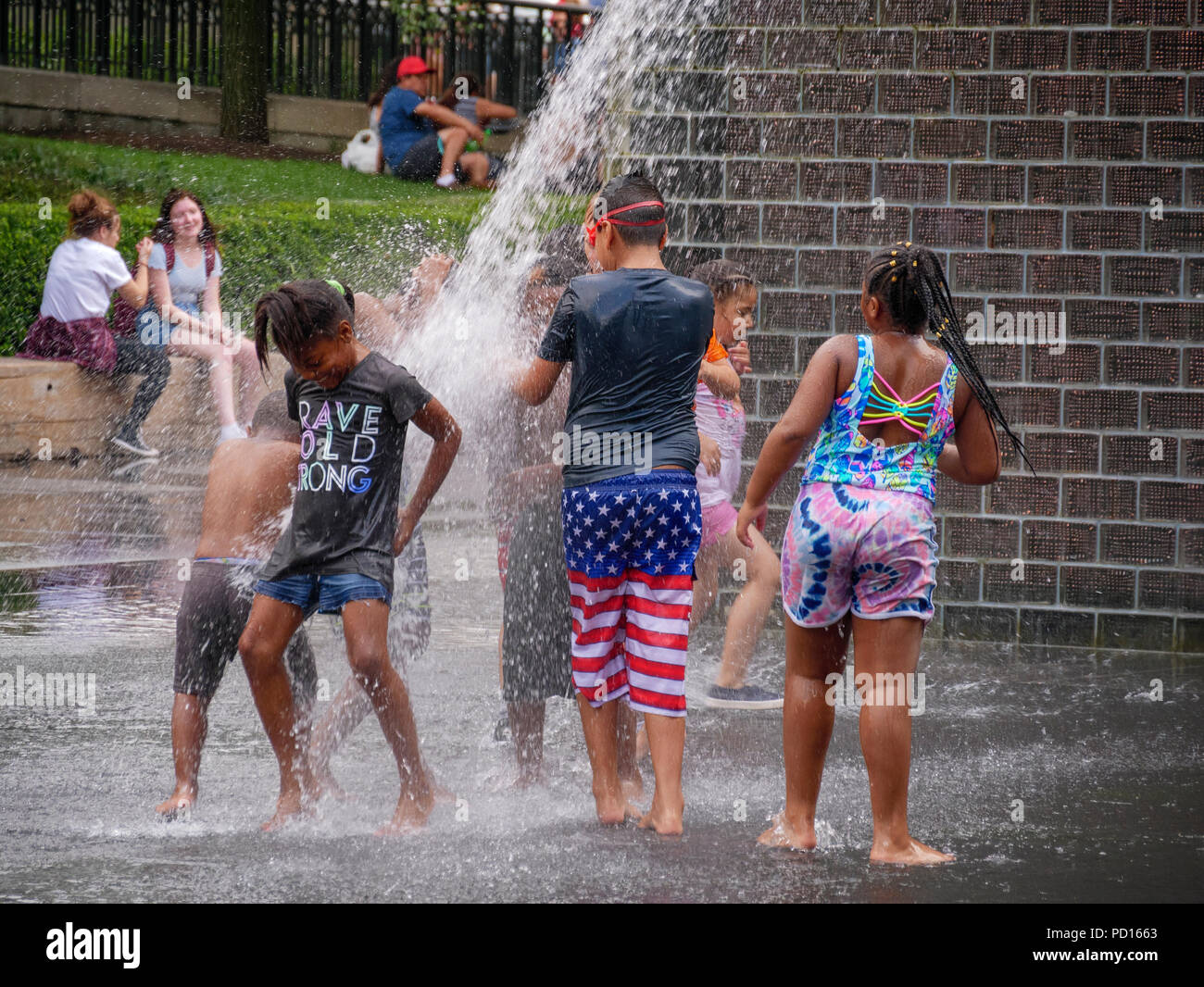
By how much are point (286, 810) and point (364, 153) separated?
1659 centimetres

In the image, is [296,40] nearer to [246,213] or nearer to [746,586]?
[246,213]

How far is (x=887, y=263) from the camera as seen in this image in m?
4.70

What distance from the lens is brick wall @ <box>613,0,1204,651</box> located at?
800 centimetres

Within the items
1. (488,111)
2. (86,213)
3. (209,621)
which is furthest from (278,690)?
(488,111)

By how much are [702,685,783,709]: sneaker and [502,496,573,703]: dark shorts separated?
1.46m

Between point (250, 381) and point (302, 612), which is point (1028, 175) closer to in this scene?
point (302, 612)

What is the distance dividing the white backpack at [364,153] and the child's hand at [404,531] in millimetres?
16152

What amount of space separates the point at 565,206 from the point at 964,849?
11.4 meters

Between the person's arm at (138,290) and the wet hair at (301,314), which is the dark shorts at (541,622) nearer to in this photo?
the wet hair at (301,314)

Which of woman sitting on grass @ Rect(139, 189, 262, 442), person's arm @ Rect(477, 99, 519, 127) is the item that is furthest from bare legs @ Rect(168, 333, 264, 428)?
person's arm @ Rect(477, 99, 519, 127)

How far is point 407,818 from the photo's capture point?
485 centimetres

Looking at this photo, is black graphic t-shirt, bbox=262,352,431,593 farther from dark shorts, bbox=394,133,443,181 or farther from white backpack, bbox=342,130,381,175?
white backpack, bbox=342,130,381,175

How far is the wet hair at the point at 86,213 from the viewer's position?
1222 cm

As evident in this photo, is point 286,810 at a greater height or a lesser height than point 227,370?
lesser
